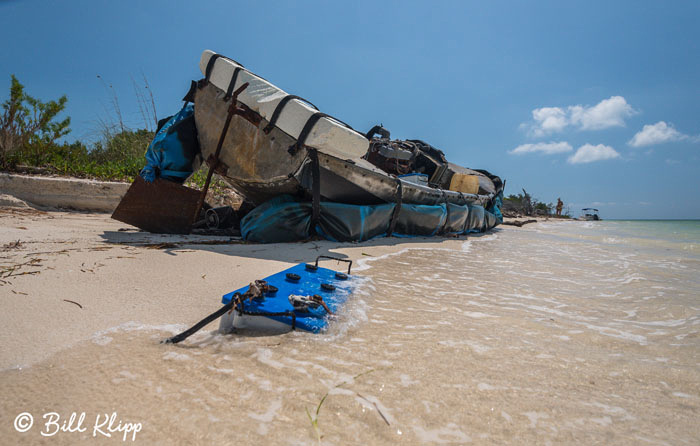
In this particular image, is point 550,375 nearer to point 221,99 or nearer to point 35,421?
point 35,421

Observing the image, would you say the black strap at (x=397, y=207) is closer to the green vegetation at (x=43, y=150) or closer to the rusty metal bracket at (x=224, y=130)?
the rusty metal bracket at (x=224, y=130)

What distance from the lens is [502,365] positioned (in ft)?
3.28

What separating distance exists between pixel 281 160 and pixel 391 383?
2.64 m

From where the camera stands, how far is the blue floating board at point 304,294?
1152 mm

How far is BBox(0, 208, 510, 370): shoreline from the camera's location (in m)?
0.98

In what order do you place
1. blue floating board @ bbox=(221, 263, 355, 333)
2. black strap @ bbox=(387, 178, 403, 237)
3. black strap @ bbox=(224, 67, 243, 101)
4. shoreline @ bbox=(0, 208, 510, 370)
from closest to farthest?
shoreline @ bbox=(0, 208, 510, 370) < blue floating board @ bbox=(221, 263, 355, 333) < black strap @ bbox=(224, 67, 243, 101) < black strap @ bbox=(387, 178, 403, 237)

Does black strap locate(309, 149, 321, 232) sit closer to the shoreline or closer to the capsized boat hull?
the capsized boat hull

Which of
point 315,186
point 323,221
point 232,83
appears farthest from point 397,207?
point 232,83

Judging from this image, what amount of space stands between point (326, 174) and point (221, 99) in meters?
1.39

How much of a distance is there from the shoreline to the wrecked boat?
60 cm

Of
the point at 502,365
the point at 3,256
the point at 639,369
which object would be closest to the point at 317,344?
the point at 502,365

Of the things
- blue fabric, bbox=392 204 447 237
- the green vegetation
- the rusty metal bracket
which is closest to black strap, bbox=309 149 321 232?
the rusty metal bracket

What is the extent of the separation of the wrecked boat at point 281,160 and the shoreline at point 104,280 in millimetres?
602

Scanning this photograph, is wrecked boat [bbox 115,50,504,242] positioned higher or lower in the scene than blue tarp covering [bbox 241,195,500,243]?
higher
